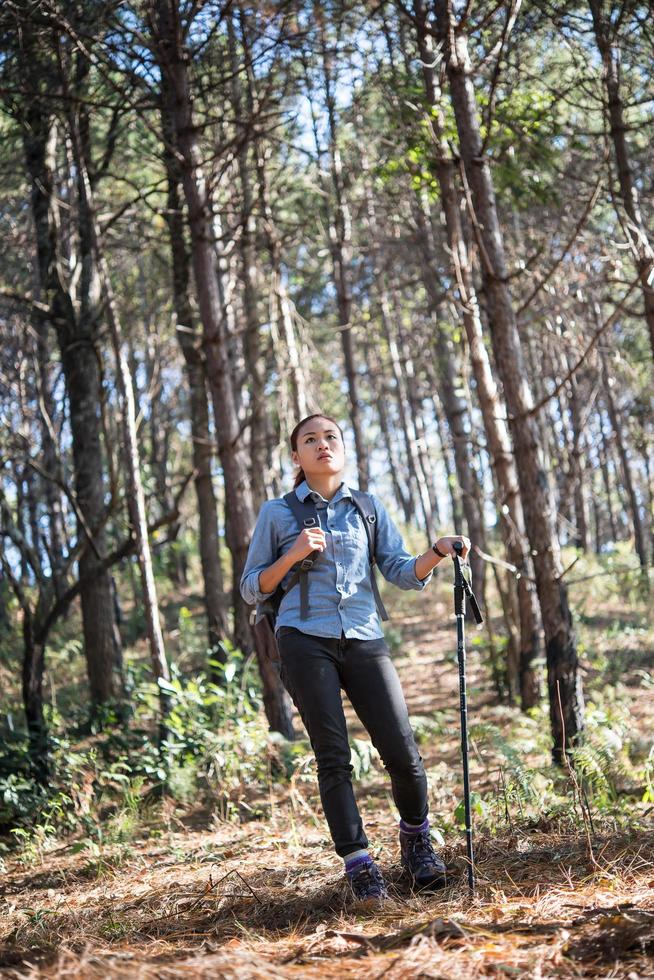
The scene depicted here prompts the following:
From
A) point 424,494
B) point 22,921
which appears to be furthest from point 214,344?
point 424,494

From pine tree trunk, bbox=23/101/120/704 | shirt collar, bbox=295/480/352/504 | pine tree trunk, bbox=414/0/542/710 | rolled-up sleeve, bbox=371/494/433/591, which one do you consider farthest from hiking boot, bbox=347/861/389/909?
pine tree trunk, bbox=23/101/120/704

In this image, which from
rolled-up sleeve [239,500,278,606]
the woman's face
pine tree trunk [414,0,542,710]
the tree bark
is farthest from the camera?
pine tree trunk [414,0,542,710]

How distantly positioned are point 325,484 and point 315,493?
0.26 ft

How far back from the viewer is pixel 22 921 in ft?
13.4

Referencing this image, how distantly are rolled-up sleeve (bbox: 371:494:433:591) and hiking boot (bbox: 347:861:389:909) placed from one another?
45.8 inches

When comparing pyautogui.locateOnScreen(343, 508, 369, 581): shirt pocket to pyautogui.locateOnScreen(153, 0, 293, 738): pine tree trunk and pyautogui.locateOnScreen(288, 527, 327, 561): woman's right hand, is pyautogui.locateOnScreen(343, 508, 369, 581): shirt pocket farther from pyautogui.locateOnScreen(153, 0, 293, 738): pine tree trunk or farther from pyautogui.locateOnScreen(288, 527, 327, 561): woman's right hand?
pyautogui.locateOnScreen(153, 0, 293, 738): pine tree trunk

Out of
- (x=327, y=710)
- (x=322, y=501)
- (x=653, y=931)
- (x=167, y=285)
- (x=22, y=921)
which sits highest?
(x=167, y=285)

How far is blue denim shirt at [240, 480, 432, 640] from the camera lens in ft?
12.4

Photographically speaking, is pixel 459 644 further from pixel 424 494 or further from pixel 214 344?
pixel 424 494

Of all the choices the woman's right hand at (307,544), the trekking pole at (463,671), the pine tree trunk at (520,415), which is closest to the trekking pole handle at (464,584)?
the trekking pole at (463,671)

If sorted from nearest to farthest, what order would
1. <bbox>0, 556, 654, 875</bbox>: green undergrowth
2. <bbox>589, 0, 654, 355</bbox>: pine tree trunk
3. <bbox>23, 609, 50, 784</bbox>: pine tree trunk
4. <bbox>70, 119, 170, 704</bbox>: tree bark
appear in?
<bbox>0, 556, 654, 875</bbox>: green undergrowth → <bbox>23, 609, 50, 784</bbox>: pine tree trunk → <bbox>589, 0, 654, 355</bbox>: pine tree trunk → <bbox>70, 119, 170, 704</bbox>: tree bark

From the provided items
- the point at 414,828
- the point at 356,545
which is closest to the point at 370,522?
the point at 356,545

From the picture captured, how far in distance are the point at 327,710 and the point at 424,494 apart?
61.5ft

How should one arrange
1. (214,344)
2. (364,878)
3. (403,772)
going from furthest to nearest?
1. (214,344)
2. (403,772)
3. (364,878)
